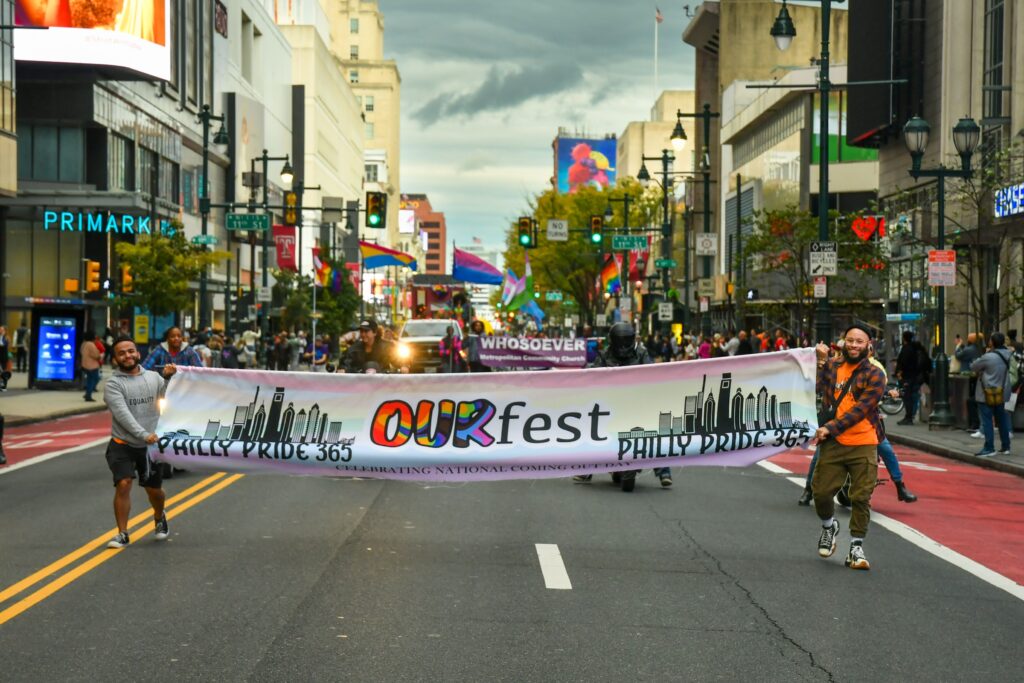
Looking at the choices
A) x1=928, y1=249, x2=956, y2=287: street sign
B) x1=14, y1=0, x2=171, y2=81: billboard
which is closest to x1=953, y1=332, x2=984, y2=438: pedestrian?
x1=928, y1=249, x2=956, y2=287: street sign

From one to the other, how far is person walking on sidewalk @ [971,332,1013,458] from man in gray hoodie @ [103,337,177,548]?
1422cm

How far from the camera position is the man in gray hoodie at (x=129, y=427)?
1145cm

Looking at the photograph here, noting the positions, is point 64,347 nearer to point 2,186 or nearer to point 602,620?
point 2,186

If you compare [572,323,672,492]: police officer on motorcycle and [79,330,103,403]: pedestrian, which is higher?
[572,323,672,492]: police officer on motorcycle

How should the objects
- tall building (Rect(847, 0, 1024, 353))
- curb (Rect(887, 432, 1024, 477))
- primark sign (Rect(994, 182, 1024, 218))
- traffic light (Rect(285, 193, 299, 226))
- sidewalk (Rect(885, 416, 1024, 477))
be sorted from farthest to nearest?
traffic light (Rect(285, 193, 299, 226))
tall building (Rect(847, 0, 1024, 353))
primark sign (Rect(994, 182, 1024, 218))
sidewalk (Rect(885, 416, 1024, 477))
curb (Rect(887, 432, 1024, 477))

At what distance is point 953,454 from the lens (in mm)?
22578

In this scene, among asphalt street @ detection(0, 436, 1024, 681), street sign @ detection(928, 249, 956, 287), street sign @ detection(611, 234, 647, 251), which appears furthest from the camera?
street sign @ detection(611, 234, 647, 251)

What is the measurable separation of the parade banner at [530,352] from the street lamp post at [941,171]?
40.7ft

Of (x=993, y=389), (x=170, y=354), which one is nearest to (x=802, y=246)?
(x=993, y=389)

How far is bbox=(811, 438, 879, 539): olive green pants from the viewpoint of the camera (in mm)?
10914

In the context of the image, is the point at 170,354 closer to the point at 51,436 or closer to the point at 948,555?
the point at 51,436

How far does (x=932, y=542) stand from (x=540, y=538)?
3661 mm

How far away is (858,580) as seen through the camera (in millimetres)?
10555

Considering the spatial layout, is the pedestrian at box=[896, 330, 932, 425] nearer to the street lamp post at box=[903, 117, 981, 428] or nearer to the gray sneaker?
the street lamp post at box=[903, 117, 981, 428]
